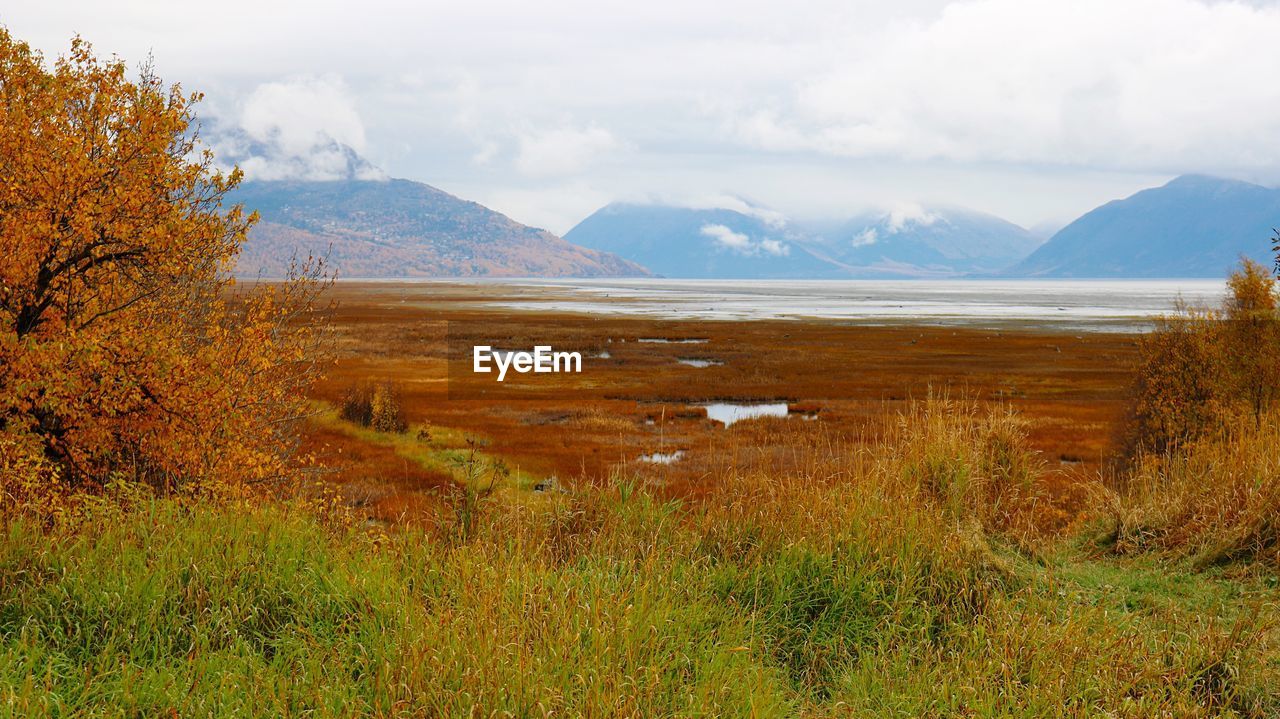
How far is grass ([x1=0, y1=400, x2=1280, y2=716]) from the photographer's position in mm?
5578

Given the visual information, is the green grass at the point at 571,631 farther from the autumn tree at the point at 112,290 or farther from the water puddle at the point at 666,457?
the water puddle at the point at 666,457

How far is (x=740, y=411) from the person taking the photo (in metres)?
43.1

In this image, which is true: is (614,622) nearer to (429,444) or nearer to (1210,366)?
(1210,366)

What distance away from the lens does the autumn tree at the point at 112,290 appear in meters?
10.6

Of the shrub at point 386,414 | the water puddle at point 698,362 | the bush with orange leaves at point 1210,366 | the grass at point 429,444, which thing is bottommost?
the grass at point 429,444

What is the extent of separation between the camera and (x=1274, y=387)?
21344 mm

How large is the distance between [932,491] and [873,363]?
54.6 metres

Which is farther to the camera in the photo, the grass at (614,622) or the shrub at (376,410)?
the shrub at (376,410)

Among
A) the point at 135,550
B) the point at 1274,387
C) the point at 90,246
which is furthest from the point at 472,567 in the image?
the point at 1274,387

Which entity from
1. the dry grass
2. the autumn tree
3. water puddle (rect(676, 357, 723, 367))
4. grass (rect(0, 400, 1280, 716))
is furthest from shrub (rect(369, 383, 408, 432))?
water puddle (rect(676, 357, 723, 367))

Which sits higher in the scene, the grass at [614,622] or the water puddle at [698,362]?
the grass at [614,622]

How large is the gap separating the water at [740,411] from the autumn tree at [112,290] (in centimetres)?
2728

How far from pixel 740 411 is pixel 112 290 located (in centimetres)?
3362

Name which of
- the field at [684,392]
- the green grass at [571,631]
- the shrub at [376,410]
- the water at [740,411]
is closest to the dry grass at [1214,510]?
the green grass at [571,631]
